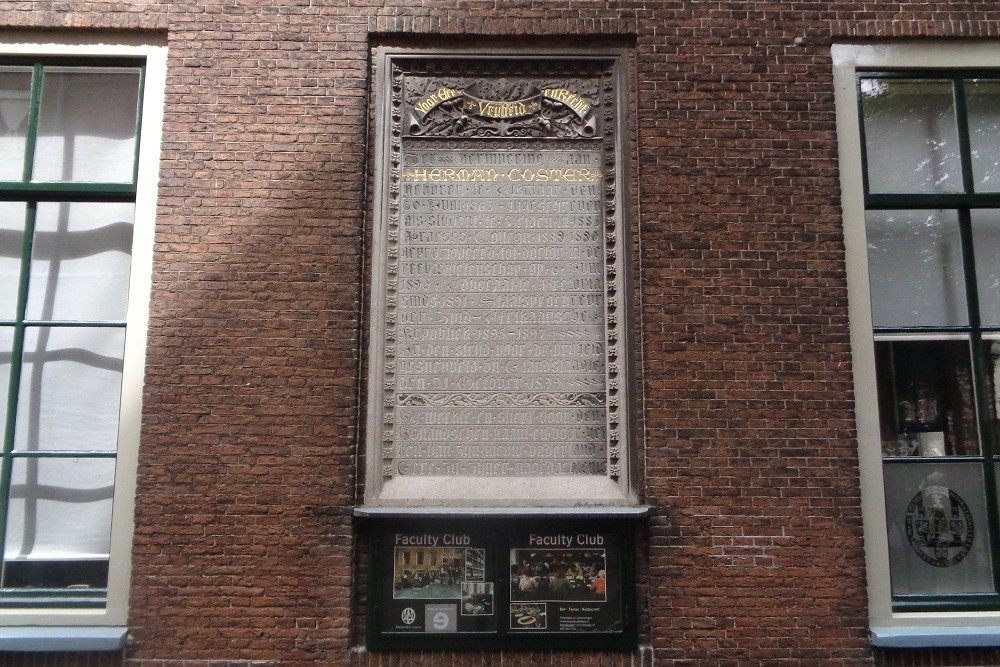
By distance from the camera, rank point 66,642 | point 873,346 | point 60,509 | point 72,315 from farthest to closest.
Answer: point 72,315, point 873,346, point 60,509, point 66,642

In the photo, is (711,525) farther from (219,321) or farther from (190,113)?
(190,113)

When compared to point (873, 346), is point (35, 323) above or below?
above

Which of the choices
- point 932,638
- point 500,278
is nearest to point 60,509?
point 500,278

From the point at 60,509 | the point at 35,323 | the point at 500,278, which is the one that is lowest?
the point at 60,509

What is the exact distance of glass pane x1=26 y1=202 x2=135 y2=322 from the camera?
5.30 meters

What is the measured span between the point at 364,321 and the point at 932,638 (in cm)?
435

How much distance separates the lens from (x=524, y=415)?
5.12 metres

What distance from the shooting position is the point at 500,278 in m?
5.25

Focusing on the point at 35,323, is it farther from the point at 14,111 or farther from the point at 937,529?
the point at 937,529

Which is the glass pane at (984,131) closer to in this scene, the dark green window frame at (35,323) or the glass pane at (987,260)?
the glass pane at (987,260)

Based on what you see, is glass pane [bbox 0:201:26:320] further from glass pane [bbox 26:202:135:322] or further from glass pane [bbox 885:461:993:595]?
glass pane [bbox 885:461:993:595]

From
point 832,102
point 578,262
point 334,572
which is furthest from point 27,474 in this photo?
point 832,102

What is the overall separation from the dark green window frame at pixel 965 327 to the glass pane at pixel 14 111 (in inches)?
248

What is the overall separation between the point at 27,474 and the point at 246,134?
2.86m
